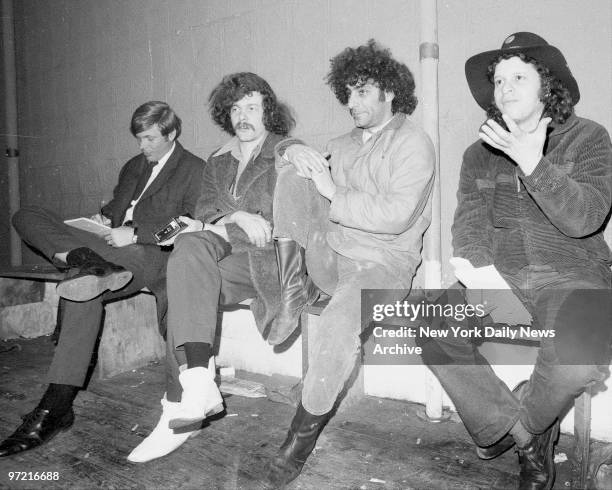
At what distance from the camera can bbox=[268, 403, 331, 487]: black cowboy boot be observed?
1.72 meters

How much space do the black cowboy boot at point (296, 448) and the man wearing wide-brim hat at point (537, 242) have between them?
524 millimetres

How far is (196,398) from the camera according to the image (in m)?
1.75

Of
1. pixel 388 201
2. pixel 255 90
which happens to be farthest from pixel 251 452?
pixel 255 90

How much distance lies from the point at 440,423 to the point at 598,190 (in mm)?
1271

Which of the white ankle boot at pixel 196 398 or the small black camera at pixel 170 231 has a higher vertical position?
the small black camera at pixel 170 231

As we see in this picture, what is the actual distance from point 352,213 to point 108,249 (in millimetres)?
1438

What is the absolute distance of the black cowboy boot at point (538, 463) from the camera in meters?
1.61

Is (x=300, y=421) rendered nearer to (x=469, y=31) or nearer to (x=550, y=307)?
(x=550, y=307)

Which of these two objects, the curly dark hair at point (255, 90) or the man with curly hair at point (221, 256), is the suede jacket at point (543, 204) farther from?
the curly dark hair at point (255, 90)

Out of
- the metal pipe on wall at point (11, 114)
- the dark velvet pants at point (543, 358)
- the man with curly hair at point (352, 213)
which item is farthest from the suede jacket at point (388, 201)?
the metal pipe on wall at point (11, 114)

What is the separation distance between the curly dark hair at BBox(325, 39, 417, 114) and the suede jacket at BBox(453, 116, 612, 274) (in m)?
0.46

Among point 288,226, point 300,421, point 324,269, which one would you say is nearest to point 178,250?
point 288,226

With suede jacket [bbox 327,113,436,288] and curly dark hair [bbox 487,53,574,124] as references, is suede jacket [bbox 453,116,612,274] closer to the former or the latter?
curly dark hair [bbox 487,53,574,124]

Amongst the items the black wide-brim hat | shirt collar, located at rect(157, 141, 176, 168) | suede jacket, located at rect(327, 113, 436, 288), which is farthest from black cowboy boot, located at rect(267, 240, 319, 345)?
shirt collar, located at rect(157, 141, 176, 168)
